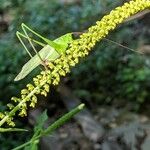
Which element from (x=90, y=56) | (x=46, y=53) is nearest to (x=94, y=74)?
(x=90, y=56)

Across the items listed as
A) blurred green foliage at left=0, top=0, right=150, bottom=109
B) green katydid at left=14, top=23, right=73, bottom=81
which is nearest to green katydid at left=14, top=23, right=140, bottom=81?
green katydid at left=14, top=23, right=73, bottom=81

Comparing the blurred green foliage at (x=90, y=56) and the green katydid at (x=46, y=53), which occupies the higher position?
the green katydid at (x=46, y=53)

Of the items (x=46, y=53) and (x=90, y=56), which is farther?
(x=90, y=56)

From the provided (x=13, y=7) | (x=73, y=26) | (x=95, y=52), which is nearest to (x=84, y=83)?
(x=95, y=52)

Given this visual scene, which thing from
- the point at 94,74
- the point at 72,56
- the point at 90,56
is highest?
the point at 72,56

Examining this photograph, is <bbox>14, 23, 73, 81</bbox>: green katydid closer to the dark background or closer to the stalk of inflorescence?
the stalk of inflorescence

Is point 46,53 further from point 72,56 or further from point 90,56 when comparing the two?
point 90,56

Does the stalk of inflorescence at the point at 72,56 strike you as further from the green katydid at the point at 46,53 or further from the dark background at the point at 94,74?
the dark background at the point at 94,74

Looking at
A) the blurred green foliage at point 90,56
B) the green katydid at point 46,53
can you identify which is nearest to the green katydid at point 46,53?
the green katydid at point 46,53
